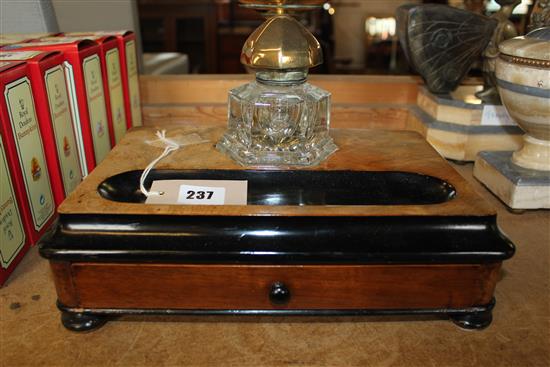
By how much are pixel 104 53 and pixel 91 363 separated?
0.62 m

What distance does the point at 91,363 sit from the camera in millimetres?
579

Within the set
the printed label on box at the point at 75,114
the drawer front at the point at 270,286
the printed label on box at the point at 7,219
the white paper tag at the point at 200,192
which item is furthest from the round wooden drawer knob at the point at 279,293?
the printed label on box at the point at 75,114

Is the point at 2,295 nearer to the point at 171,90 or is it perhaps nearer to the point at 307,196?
the point at 307,196

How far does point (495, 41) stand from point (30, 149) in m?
0.97

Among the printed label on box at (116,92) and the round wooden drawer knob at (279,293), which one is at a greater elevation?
the printed label on box at (116,92)

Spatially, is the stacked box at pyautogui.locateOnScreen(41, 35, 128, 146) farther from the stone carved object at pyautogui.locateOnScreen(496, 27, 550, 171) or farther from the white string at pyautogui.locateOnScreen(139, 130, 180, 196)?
the stone carved object at pyautogui.locateOnScreen(496, 27, 550, 171)

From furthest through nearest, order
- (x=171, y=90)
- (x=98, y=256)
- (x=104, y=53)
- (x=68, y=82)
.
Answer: (x=171, y=90) → (x=104, y=53) → (x=68, y=82) → (x=98, y=256)

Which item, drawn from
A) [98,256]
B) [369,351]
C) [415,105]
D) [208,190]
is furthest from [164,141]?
[415,105]

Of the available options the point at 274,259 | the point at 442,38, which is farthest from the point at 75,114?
the point at 442,38

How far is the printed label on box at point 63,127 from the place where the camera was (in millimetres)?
800

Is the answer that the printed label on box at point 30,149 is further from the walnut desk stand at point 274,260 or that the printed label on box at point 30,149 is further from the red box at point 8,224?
the walnut desk stand at point 274,260

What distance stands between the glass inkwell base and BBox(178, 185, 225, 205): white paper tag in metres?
0.09

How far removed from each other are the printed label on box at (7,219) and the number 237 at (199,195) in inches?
10.1

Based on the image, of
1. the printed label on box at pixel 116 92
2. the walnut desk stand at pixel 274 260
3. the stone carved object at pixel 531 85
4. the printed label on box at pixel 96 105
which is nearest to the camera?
the walnut desk stand at pixel 274 260
